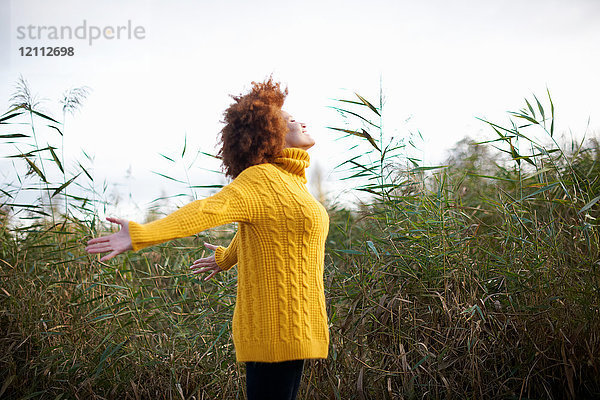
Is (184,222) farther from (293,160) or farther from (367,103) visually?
(367,103)

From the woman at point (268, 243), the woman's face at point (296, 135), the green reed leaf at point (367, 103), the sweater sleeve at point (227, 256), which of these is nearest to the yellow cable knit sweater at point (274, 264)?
the woman at point (268, 243)

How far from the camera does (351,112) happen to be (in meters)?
3.08

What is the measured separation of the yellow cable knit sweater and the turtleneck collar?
0.07 m

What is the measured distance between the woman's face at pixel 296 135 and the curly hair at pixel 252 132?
72 millimetres

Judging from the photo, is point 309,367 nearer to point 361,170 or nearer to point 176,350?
point 176,350

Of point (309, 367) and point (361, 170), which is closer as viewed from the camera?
point (309, 367)

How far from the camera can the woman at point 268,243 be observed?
1.70 meters

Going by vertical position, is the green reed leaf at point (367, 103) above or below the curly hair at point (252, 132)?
above

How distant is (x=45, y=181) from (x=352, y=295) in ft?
7.19

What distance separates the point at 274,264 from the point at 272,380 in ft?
1.39

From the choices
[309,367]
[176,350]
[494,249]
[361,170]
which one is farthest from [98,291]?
[494,249]

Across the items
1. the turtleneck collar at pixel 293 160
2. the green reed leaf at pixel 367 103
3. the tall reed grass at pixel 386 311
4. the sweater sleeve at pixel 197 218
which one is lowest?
the tall reed grass at pixel 386 311

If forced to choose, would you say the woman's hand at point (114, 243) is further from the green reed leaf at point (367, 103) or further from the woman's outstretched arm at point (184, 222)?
the green reed leaf at point (367, 103)

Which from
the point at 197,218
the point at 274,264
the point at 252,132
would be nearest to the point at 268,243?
the point at 274,264
